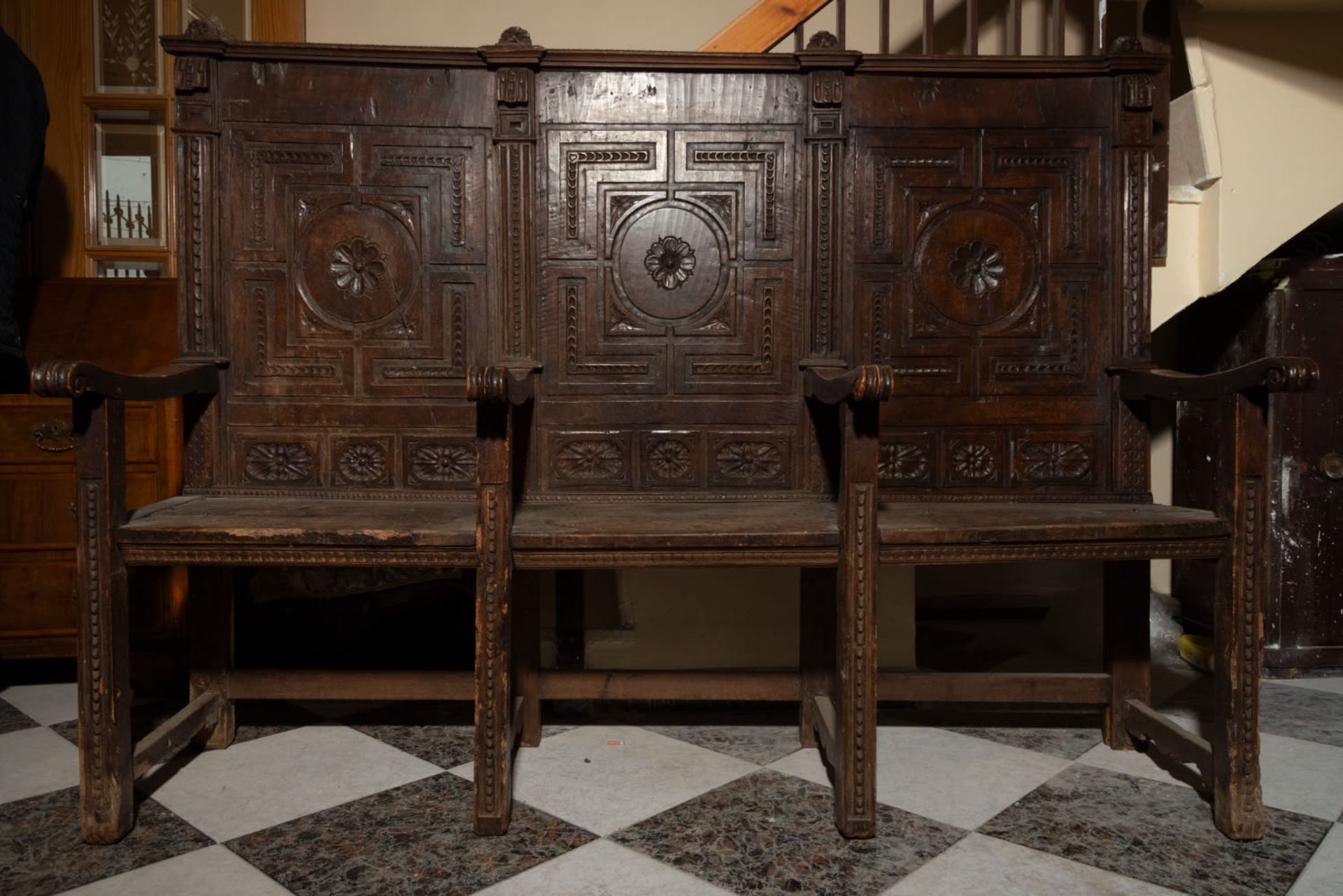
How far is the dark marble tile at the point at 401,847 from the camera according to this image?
1.48m

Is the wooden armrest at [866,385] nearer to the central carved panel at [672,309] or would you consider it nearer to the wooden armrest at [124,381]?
the central carved panel at [672,309]

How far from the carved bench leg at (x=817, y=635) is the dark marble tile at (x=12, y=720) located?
1.79 meters

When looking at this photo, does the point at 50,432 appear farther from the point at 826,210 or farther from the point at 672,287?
the point at 826,210

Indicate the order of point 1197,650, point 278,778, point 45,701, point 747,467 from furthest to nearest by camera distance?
point 1197,650
point 45,701
point 747,467
point 278,778

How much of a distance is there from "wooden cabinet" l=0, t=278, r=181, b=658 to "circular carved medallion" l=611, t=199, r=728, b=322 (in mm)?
1242

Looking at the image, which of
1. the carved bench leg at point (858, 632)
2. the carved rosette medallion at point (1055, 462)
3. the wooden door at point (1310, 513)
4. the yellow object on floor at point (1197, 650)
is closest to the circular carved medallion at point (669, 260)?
the carved bench leg at point (858, 632)

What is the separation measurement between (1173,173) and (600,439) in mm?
1699

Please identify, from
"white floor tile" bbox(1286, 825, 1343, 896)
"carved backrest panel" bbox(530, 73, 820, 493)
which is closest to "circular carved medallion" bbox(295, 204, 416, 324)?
"carved backrest panel" bbox(530, 73, 820, 493)

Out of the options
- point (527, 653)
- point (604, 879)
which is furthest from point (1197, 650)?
point (604, 879)

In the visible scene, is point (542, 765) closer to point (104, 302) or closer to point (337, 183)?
point (337, 183)

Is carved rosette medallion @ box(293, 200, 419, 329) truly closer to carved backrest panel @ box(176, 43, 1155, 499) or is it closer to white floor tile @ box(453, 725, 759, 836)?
carved backrest panel @ box(176, 43, 1155, 499)

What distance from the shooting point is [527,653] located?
217 cm

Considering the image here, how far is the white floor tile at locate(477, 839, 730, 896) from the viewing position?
1.45 meters

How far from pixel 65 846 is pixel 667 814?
1.03 metres
